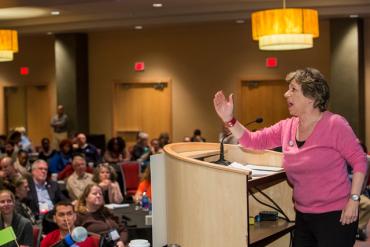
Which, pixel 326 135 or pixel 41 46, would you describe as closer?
pixel 326 135

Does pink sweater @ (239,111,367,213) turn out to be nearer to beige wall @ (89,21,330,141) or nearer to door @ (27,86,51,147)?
beige wall @ (89,21,330,141)

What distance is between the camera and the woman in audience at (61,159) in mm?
10094

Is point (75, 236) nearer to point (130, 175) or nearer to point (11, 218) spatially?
point (11, 218)

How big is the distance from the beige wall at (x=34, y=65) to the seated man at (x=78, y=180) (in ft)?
24.7

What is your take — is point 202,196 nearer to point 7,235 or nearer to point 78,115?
point 7,235

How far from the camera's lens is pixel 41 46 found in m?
15.5

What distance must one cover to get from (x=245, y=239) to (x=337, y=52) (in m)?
9.63

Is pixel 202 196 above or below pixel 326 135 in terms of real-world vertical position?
below

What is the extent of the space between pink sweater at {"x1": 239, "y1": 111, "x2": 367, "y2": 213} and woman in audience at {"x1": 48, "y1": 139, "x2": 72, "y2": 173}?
775 cm

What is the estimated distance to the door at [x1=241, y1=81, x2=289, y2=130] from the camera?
43.7ft

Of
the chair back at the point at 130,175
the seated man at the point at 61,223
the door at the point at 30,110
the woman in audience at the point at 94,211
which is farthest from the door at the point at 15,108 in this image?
the seated man at the point at 61,223

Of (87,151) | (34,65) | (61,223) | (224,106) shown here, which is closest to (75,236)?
(224,106)

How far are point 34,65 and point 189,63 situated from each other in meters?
4.25

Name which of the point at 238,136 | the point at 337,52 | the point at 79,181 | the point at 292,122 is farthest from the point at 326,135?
the point at 337,52
